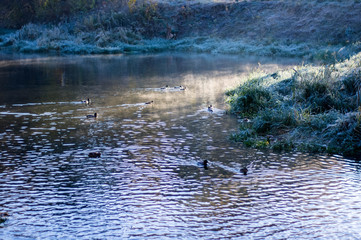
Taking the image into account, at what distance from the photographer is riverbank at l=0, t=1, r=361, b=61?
41.5 metres

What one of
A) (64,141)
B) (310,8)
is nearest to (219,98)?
(64,141)

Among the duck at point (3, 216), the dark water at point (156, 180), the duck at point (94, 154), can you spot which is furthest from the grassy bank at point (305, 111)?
the duck at point (3, 216)

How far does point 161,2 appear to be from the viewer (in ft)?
192

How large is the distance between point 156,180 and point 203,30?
43.2 metres

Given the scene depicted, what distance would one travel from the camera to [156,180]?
414 inches

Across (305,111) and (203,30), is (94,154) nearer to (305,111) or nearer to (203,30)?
(305,111)

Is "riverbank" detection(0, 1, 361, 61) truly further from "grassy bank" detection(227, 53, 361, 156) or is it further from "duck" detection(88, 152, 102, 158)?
"duck" detection(88, 152, 102, 158)

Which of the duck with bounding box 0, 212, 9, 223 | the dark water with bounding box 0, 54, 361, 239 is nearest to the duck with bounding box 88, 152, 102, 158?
the dark water with bounding box 0, 54, 361, 239

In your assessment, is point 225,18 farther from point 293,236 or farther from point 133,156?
point 293,236

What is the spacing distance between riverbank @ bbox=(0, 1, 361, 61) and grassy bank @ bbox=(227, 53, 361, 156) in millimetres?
18418

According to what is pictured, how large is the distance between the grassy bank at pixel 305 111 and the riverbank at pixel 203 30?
1842 centimetres

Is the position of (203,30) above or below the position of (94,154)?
above

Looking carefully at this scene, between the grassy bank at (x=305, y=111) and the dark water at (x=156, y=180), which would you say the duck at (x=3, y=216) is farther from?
the grassy bank at (x=305, y=111)

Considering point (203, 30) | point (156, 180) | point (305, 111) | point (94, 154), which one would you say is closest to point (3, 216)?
point (156, 180)
